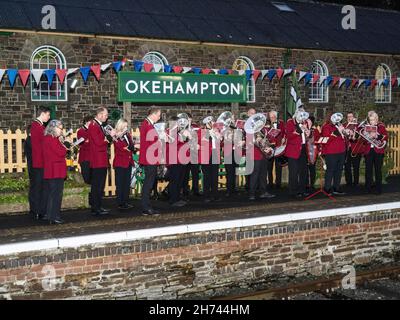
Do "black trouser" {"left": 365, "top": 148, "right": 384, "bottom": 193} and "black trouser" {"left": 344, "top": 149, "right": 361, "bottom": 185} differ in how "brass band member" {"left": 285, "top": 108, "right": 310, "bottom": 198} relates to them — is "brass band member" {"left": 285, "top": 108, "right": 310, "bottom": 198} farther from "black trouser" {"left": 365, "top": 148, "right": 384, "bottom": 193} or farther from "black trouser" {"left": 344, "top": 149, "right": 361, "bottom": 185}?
"black trouser" {"left": 344, "top": 149, "right": 361, "bottom": 185}

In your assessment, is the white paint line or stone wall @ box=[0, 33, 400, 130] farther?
stone wall @ box=[0, 33, 400, 130]

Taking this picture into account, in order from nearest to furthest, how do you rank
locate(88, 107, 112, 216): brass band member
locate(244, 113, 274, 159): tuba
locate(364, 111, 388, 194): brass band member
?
locate(88, 107, 112, 216): brass band member
locate(244, 113, 274, 159): tuba
locate(364, 111, 388, 194): brass band member

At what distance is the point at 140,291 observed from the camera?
780 cm

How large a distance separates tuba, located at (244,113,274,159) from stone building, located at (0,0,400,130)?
3.28 feet

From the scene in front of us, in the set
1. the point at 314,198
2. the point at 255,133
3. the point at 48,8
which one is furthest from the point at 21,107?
the point at 314,198

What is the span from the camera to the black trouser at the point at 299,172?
1173 cm

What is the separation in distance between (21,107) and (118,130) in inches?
296

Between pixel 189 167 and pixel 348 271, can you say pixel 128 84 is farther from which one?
pixel 348 271

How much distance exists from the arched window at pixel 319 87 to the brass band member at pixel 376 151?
988cm

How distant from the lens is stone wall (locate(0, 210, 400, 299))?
713 centimetres

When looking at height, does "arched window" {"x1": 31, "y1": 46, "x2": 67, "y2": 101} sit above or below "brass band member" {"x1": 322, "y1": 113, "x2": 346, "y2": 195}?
above

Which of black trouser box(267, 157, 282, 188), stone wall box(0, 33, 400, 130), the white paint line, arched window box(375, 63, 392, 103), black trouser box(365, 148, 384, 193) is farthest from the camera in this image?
arched window box(375, 63, 392, 103)

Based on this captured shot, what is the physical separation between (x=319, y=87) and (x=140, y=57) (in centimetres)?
838

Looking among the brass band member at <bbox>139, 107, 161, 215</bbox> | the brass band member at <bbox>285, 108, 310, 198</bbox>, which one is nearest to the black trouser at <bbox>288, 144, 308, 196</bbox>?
the brass band member at <bbox>285, 108, 310, 198</bbox>
